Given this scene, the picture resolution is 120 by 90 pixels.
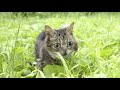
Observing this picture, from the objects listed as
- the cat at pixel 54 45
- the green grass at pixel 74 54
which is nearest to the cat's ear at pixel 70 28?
the cat at pixel 54 45

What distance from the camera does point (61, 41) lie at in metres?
3.16

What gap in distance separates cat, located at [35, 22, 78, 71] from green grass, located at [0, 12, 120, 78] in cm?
6

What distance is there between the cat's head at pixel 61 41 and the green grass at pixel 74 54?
6cm

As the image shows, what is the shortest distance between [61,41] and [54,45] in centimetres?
6

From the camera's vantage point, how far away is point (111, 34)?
3955mm

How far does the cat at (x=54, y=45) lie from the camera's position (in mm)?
3154

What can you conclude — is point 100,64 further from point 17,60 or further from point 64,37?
point 17,60

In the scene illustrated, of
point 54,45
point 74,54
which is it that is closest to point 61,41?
point 54,45

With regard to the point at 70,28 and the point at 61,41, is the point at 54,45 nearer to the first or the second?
the point at 61,41

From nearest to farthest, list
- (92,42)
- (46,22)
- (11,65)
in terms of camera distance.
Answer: (11,65) → (92,42) → (46,22)

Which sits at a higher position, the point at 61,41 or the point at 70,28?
the point at 70,28

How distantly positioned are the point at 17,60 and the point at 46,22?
1272 millimetres

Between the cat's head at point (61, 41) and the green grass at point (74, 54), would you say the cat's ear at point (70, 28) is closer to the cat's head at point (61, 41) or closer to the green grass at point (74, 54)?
the cat's head at point (61, 41)
